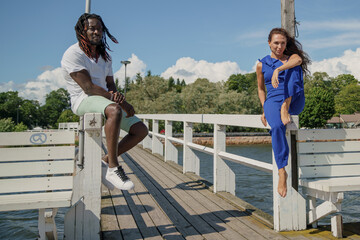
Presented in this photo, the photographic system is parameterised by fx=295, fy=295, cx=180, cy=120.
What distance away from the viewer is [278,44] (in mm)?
2523

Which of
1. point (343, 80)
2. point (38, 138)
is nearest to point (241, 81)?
point (343, 80)

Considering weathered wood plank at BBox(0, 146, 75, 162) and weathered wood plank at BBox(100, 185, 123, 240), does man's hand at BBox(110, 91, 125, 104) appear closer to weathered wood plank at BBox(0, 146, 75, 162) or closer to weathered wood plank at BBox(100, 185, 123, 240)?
weathered wood plank at BBox(0, 146, 75, 162)

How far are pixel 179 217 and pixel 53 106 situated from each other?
89.8m

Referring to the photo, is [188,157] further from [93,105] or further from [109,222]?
[93,105]

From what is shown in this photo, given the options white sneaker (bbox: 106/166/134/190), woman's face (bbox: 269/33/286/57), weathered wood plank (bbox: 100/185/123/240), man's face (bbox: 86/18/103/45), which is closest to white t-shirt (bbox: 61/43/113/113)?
man's face (bbox: 86/18/103/45)

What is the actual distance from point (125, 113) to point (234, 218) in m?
1.41

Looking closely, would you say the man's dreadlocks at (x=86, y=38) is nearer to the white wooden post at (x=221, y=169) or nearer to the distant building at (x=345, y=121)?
the white wooden post at (x=221, y=169)

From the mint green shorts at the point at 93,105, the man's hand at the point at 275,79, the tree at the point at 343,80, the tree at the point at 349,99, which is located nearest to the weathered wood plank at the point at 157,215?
the mint green shorts at the point at 93,105

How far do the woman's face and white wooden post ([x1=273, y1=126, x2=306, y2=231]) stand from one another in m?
0.69

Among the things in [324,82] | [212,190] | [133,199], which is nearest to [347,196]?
[212,190]

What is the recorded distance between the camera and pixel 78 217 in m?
2.14

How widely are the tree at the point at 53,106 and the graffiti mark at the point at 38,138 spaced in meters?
81.2

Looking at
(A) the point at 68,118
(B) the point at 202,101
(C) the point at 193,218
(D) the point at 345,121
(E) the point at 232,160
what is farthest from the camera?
(D) the point at 345,121

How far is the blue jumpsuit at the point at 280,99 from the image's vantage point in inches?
92.9
